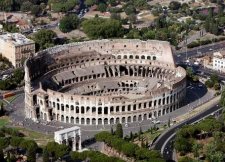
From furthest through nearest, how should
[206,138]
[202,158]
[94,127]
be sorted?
[94,127]
[206,138]
[202,158]

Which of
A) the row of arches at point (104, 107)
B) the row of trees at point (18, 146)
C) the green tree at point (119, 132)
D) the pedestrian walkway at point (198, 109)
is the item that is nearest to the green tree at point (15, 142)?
the row of trees at point (18, 146)

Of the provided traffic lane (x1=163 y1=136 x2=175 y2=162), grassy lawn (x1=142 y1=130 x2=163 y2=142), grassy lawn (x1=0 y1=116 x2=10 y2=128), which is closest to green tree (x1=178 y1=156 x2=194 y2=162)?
traffic lane (x1=163 y1=136 x2=175 y2=162)

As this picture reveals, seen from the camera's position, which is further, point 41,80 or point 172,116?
point 41,80

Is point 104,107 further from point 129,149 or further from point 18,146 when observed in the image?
point 18,146

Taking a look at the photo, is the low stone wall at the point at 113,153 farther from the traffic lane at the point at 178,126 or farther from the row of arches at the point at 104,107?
the row of arches at the point at 104,107

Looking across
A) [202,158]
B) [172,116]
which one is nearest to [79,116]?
[172,116]

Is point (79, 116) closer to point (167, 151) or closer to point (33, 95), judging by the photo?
point (33, 95)

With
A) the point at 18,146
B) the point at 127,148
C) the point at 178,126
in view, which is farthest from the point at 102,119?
the point at 18,146
